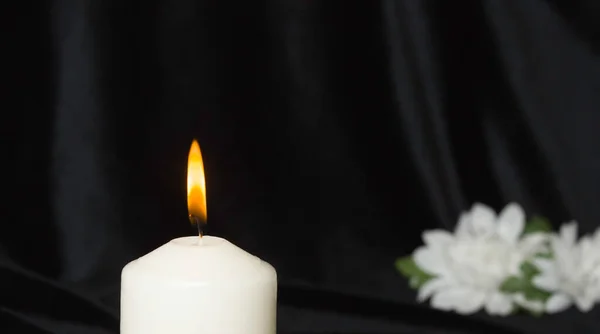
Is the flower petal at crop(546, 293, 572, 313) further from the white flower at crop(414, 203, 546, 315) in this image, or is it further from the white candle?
the white candle

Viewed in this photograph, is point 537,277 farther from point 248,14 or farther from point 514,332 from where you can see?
point 248,14

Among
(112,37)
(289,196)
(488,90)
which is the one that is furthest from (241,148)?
(488,90)

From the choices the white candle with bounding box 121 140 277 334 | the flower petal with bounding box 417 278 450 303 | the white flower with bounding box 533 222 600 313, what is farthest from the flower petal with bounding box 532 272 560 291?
the white candle with bounding box 121 140 277 334

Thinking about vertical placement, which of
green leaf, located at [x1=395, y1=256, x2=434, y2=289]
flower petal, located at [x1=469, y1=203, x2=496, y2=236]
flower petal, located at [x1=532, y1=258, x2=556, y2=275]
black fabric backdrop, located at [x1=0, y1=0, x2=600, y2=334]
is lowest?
flower petal, located at [x1=532, y1=258, x2=556, y2=275]

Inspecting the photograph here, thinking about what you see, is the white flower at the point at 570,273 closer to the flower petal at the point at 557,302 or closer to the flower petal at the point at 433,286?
the flower petal at the point at 557,302

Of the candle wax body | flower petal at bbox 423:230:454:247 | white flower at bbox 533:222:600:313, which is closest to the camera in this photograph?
the candle wax body

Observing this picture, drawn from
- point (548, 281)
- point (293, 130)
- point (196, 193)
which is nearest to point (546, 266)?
point (548, 281)
